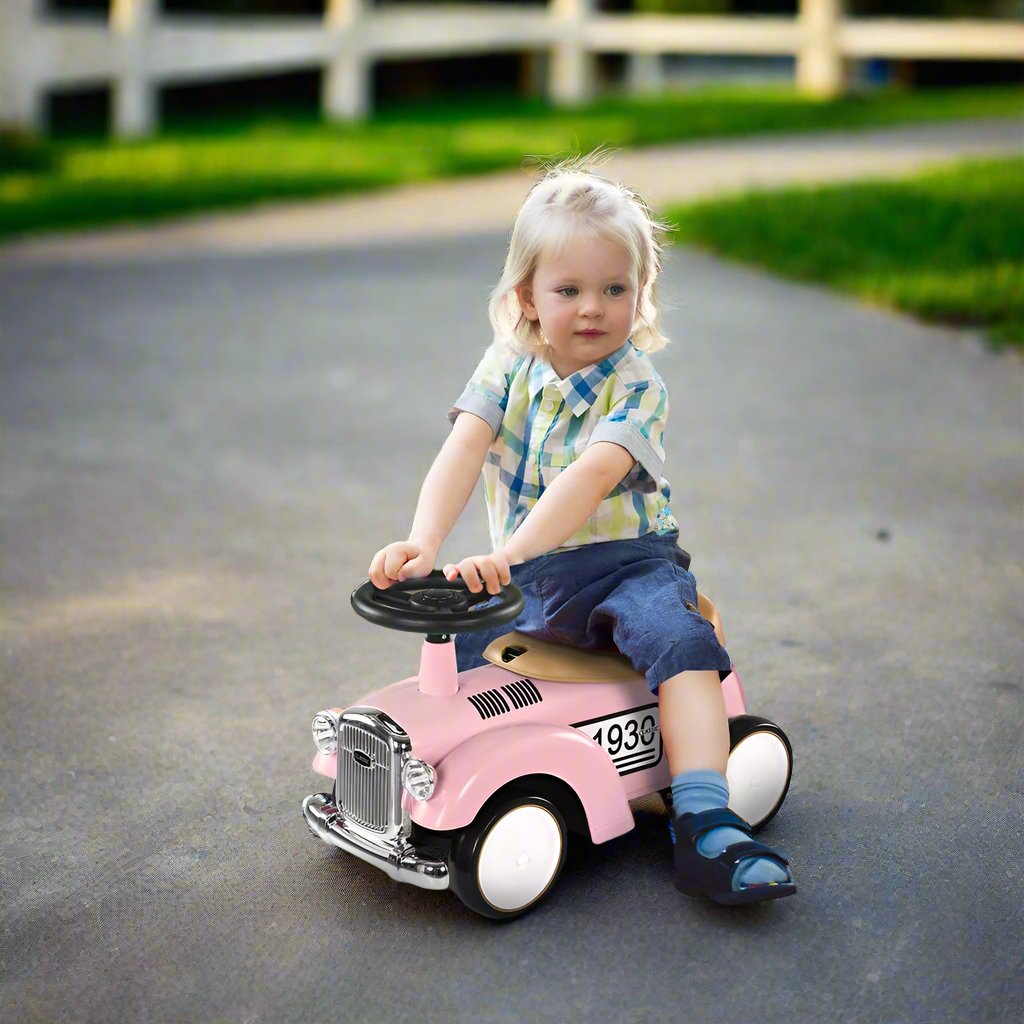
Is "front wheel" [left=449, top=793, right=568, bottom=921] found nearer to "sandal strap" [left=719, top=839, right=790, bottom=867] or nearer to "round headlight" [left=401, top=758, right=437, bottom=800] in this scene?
"round headlight" [left=401, top=758, right=437, bottom=800]

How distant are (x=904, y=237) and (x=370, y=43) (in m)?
7.39

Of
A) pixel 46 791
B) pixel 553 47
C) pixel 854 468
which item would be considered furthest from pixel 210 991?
pixel 553 47

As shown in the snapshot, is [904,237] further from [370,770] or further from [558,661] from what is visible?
[370,770]

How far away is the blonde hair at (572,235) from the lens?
2764 millimetres

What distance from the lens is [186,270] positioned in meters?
8.18

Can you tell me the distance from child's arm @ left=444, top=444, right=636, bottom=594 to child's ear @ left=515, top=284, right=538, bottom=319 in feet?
1.02

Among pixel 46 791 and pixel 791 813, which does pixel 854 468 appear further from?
Answer: pixel 46 791

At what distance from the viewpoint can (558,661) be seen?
2.77 meters

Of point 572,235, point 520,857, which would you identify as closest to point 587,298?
point 572,235

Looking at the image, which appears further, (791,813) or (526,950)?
(791,813)

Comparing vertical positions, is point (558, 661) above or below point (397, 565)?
below

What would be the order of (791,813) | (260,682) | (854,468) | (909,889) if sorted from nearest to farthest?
(909,889), (791,813), (260,682), (854,468)

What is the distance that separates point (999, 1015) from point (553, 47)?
1509cm

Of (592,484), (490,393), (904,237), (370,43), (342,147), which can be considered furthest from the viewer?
(370,43)
